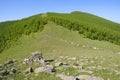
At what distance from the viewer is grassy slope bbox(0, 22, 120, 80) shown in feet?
115

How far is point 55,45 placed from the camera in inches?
1545

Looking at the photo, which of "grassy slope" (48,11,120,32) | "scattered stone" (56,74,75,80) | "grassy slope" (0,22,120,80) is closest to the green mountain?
"grassy slope" (0,22,120,80)

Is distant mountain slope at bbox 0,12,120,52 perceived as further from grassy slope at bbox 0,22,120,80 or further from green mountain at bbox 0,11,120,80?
grassy slope at bbox 0,22,120,80

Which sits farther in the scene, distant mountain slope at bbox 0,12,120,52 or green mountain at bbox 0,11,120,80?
distant mountain slope at bbox 0,12,120,52

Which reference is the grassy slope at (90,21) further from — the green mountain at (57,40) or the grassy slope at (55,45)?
the grassy slope at (55,45)

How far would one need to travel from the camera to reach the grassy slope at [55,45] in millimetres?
35062

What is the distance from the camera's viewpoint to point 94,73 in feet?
73.6

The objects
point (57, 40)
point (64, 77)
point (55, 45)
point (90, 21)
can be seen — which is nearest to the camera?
point (64, 77)

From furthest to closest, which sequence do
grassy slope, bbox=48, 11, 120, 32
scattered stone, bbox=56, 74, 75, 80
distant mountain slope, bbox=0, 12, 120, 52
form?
1. grassy slope, bbox=48, 11, 120, 32
2. distant mountain slope, bbox=0, 12, 120, 52
3. scattered stone, bbox=56, 74, 75, 80

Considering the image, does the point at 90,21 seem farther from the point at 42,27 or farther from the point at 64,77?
the point at 64,77

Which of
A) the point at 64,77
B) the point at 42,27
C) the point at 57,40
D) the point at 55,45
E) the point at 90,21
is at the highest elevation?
the point at 90,21

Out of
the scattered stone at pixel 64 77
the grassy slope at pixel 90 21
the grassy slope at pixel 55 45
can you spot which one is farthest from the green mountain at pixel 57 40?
the scattered stone at pixel 64 77

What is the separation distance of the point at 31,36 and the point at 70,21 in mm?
8276

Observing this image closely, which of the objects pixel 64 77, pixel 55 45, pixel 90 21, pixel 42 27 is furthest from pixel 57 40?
pixel 64 77
